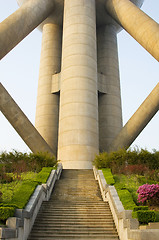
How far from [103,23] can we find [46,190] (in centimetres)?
2717

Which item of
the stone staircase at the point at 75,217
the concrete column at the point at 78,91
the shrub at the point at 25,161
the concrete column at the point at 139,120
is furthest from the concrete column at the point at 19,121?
the stone staircase at the point at 75,217

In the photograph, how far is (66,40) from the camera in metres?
25.5

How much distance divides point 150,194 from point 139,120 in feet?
52.2

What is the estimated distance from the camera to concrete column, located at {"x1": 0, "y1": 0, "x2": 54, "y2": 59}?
72.6 ft

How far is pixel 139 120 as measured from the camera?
24.3 meters

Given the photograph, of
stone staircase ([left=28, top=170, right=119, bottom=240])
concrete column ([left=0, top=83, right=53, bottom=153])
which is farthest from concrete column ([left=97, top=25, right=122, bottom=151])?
stone staircase ([left=28, top=170, right=119, bottom=240])

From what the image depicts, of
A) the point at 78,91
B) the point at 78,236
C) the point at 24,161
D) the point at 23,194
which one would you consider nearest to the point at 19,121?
the point at 78,91

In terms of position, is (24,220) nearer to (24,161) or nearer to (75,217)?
(75,217)

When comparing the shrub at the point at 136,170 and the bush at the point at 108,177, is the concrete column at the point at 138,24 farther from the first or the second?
the bush at the point at 108,177

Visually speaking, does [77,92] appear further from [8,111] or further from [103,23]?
[103,23]

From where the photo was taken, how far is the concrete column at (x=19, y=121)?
22562 mm

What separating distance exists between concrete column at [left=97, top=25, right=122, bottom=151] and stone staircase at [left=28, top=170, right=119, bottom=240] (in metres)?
16.0

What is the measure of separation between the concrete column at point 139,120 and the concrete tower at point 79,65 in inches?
12.7

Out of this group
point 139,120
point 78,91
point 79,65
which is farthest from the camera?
point 139,120
